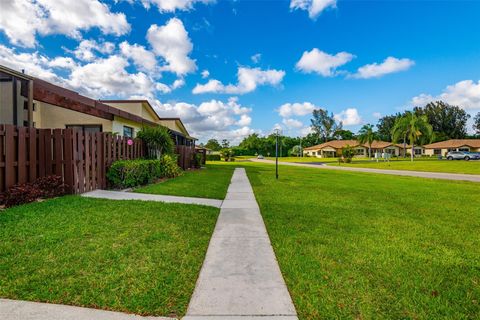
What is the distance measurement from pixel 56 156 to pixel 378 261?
315 inches

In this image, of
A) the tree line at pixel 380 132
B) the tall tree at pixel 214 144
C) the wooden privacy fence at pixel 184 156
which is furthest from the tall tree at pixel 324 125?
the wooden privacy fence at pixel 184 156

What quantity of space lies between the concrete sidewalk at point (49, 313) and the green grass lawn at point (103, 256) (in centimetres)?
8

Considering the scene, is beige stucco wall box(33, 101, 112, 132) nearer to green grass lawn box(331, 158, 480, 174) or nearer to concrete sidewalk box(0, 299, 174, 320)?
concrete sidewalk box(0, 299, 174, 320)

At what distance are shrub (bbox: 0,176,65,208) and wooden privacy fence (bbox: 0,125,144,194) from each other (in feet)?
0.63

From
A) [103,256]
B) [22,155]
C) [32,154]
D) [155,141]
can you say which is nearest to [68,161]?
[32,154]

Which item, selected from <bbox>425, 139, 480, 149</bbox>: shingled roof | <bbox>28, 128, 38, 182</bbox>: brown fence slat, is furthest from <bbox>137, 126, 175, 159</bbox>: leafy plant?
<bbox>425, 139, 480, 149</bbox>: shingled roof

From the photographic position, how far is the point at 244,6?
46.6ft

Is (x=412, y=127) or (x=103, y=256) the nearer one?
(x=103, y=256)

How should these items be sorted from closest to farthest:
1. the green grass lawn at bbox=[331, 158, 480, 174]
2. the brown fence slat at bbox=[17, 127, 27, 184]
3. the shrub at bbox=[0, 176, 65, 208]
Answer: the shrub at bbox=[0, 176, 65, 208] → the brown fence slat at bbox=[17, 127, 27, 184] → the green grass lawn at bbox=[331, 158, 480, 174]

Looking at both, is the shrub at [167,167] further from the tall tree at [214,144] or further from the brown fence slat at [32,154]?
the tall tree at [214,144]

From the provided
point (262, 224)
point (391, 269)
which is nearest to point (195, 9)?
point (262, 224)

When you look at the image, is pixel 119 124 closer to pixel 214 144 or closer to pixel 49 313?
pixel 49 313

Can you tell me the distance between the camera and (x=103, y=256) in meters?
3.38

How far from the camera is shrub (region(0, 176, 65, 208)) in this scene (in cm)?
575
